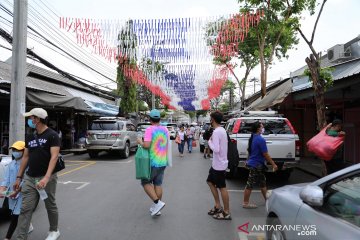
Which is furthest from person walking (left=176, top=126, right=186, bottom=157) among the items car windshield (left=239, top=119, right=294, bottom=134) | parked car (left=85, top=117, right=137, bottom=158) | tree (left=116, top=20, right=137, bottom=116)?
car windshield (left=239, top=119, right=294, bottom=134)

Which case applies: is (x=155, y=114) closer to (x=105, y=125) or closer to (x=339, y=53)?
(x=105, y=125)

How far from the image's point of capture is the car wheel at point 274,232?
3.67 metres

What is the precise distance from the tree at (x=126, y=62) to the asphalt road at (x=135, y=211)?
4.85 meters

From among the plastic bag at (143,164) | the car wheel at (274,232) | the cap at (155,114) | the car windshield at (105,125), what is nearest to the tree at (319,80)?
the cap at (155,114)

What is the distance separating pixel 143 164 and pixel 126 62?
34.5ft

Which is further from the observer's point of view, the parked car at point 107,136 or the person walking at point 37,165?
the parked car at point 107,136

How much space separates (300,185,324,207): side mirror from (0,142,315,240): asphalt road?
7.23 feet

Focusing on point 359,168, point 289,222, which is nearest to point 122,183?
point 289,222

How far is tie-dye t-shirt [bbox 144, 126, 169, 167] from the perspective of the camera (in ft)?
20.3

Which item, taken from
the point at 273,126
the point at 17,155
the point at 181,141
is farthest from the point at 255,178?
the point at 181,141

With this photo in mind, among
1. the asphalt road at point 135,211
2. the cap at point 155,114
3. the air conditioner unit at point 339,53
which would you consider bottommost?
the asphalt road at point 135,211

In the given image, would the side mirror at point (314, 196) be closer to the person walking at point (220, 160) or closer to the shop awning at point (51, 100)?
the person walking at point (220, 160)

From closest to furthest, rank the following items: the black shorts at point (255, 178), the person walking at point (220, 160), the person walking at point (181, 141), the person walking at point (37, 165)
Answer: the person walking at point (37, 165)
the person walking at point (220, 160)
the black shorts at point (255, 178)
the person walking at point (181, 141)

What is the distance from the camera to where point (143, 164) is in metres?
6.02
